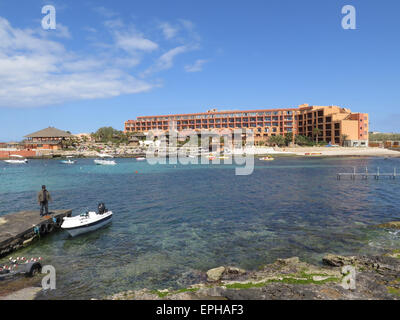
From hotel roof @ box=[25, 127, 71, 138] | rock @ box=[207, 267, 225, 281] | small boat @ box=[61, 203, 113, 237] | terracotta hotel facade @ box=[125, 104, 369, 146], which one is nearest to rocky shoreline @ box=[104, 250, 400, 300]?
rock @ box=[207, 267, 225, 281]

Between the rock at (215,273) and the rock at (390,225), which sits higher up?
the rock at (390,225)

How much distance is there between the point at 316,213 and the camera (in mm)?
25859

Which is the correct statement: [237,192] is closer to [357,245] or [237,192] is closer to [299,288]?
[357,245]

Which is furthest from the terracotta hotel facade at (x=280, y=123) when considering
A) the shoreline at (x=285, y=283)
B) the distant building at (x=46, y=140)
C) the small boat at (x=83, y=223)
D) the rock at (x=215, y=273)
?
the rock at (x=215, y=273)

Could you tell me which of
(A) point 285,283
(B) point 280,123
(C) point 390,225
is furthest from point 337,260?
(B) point 280,123

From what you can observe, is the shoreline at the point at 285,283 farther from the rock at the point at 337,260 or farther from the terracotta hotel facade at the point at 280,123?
the terracotta hotel facade at the point at 280,123

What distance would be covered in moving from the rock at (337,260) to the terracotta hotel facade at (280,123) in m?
132

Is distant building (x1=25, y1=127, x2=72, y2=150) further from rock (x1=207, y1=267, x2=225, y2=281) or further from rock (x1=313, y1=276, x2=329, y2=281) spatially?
rock (x1=313, y1=276, x2=329, y2=281)

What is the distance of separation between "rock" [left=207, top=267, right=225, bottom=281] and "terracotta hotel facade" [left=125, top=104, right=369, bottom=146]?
444 feet

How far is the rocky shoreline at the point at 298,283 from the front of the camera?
1029 centimetres

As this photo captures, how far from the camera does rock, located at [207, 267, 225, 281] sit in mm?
12899

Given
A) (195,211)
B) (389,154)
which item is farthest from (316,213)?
(389,154)

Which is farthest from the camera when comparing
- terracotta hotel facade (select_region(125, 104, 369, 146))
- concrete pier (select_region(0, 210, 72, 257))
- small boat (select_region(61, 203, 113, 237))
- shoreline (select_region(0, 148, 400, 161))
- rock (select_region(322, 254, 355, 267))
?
terracotta hotel facade (select_region(125, 104, 369, 146))
